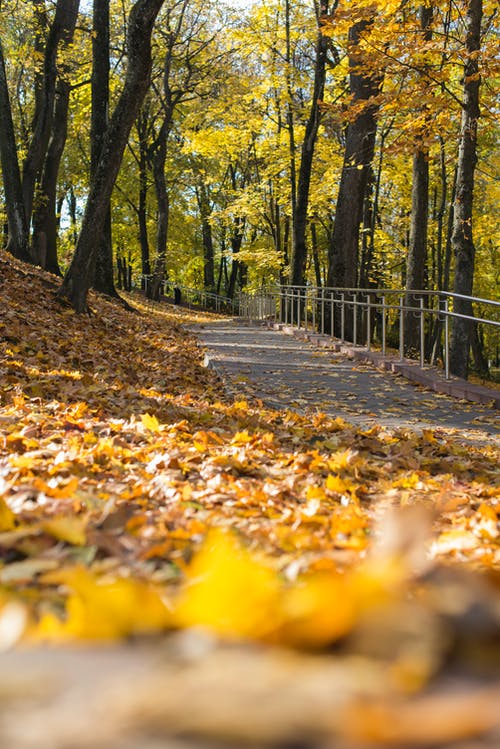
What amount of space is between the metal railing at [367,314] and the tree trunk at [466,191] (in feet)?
1.03

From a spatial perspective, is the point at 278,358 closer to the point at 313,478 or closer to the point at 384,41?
the point at 384,41

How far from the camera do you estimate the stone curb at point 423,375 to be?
8087 millimetres

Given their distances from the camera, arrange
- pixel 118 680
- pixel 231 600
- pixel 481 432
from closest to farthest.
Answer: pixel 118 680 → pixel 231 600 → pixel 481 432

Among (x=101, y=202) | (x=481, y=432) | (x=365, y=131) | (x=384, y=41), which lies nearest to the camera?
(x=481, y=432)

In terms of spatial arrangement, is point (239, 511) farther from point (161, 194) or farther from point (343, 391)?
point (161, 194)

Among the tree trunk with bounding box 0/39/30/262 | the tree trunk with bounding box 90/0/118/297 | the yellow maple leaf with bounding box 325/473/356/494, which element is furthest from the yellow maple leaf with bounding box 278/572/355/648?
the tree trunk with bounding box 90/0/118/297

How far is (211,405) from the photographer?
6742 mm

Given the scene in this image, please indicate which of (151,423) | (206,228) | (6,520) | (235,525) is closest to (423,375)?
(151,423)

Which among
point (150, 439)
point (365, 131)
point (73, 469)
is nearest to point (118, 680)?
point (73, 469)

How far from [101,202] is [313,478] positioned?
850 centimetres

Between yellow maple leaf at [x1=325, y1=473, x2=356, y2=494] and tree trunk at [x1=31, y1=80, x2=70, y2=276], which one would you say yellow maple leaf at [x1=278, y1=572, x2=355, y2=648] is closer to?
yellow maple leaf at [x1=325, y1=473, x2=356, y2=494]

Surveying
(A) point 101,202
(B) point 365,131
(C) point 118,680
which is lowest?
(C) point 118,680

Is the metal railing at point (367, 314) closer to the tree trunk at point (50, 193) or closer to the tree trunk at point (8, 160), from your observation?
the tree trunk at point (50, 193)

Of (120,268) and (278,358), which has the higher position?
(120,268)
